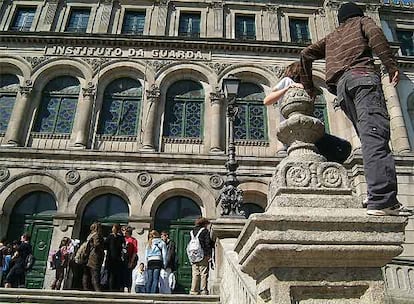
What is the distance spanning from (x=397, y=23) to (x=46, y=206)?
2062 centimetres

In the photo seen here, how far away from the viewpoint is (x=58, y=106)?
17.5 meters

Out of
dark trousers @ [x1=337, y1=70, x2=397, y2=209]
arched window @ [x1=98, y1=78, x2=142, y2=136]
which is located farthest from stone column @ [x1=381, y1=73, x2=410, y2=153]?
dark trousers @ [x1=337, y1=70, x2=397, y2=209]

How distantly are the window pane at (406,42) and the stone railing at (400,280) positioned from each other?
565 inches

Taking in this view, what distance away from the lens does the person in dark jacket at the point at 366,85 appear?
2682 mm

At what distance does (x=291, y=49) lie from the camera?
18.8 meters

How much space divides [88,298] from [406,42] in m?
21.0

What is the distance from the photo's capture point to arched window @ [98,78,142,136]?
55.8 ft

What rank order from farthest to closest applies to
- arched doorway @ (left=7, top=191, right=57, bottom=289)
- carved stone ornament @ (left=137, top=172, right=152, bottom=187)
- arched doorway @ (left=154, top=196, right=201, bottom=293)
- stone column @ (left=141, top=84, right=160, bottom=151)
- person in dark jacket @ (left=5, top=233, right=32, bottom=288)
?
stone column @ (left=141, top=84, right=160, bottom=151) < carved stone ornament @ (left=137, top=172, right=152, bottom=187) < arched doorway @ (left=154, top=196, right=201, bottom=293) < arched doorway @ (left=7, top=191, right=57, bottom=289) < person in dark jacket @ (left=5, top=233, right=32, bottom=288)

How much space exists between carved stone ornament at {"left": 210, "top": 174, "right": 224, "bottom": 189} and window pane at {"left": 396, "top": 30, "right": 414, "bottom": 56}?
12923 mm

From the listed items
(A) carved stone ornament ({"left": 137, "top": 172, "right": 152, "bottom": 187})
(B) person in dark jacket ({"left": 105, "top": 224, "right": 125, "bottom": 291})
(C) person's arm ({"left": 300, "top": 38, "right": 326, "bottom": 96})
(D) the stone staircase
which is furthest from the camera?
(A) carved stone ornament ({"left": 137, "top": 172, "right": 152, "bottom": 187})

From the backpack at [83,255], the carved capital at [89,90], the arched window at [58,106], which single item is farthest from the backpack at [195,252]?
the carved capital at [89,90]

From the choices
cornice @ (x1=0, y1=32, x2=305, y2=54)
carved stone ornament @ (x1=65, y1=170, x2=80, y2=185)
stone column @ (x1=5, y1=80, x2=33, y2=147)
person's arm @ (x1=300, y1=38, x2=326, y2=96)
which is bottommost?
person's arm @ (x1=300, y1=38, x2=326, y2=96)

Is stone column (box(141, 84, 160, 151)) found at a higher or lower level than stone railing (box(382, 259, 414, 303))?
higher

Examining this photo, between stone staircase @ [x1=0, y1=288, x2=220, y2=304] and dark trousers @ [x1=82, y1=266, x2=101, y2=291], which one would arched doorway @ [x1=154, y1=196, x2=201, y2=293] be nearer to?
dark trousers @ [x1=82, y1=266, x2=101, y2=291]
